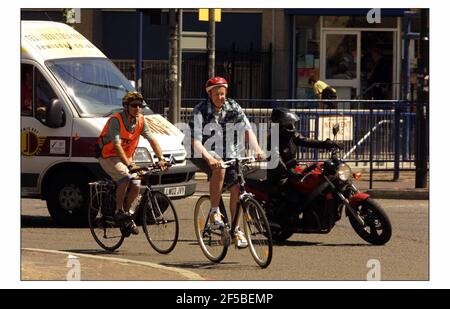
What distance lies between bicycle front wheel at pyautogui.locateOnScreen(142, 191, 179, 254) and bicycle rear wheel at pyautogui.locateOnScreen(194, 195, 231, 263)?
1.22 ft

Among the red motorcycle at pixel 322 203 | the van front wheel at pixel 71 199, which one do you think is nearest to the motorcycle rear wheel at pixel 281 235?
the red motorcycle at pixel 322 203

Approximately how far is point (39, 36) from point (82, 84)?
81 centimetres

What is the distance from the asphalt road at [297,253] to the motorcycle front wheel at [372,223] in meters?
0.10

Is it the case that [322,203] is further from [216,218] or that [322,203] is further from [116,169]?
[116,169]

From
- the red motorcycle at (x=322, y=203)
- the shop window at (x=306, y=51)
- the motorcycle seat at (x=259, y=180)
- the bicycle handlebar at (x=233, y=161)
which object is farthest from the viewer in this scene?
the shop window at (x=306, y=51)

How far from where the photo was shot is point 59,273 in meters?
10.7

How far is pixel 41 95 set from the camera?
49.6 ft

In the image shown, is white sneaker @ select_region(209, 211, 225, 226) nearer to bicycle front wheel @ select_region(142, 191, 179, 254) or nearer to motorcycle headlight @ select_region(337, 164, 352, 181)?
bicycle front wheel @ select_region(142, 191, 179, 254)

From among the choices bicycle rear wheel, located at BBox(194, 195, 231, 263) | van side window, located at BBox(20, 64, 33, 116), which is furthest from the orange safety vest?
van side window, located at BBox(20, 64, 33, 116)

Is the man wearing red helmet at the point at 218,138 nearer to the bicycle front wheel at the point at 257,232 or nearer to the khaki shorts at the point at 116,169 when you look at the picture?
the bicycle front wheel at the point at 257,232

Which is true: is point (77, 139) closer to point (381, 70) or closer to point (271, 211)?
point (271, 211)

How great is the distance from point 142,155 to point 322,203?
255 cm

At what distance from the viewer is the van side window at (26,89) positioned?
1505 centimetres
